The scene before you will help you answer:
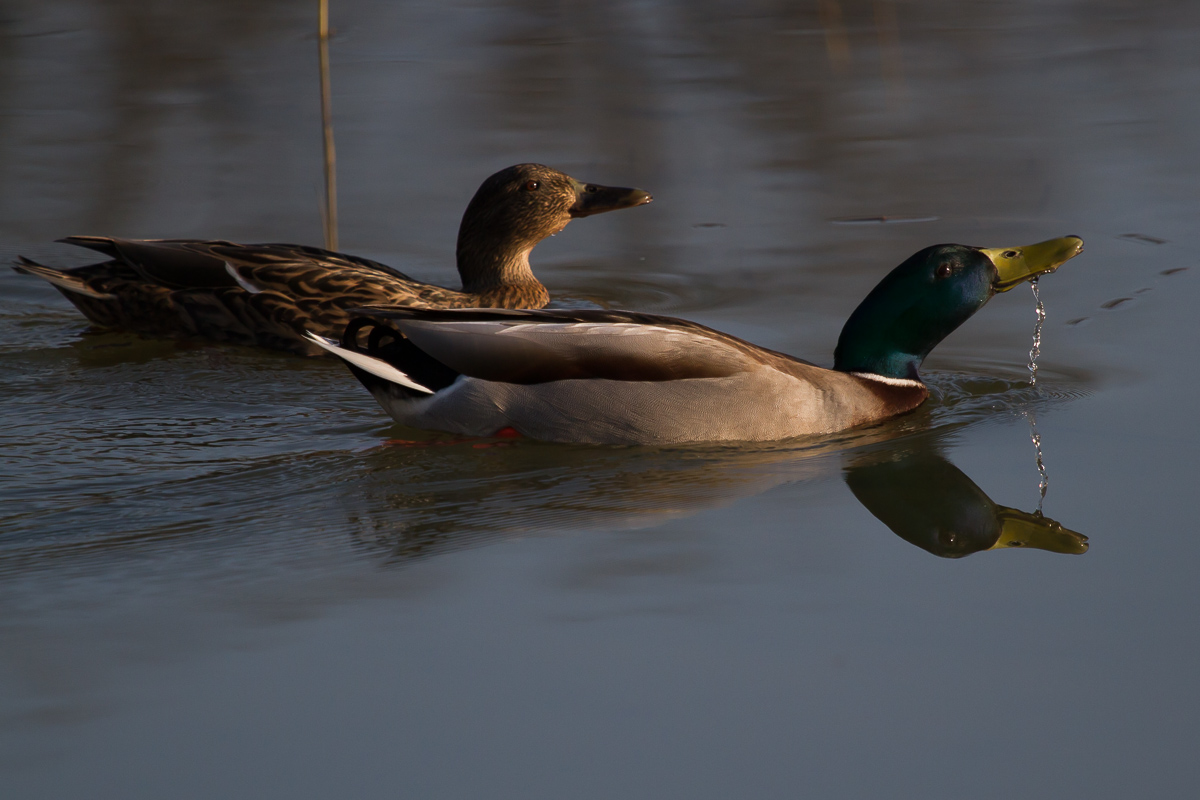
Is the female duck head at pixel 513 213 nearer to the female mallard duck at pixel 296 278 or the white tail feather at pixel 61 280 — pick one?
the female mallard duck at pixel 296 278

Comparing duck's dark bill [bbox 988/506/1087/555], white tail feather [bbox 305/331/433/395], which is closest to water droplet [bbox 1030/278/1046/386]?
duck's dark bill [bbox 988/506/1087/555]

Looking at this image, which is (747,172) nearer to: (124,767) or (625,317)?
(625,317)

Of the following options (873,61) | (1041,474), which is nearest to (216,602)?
(1041,474)

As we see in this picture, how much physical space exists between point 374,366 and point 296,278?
4.63 feet

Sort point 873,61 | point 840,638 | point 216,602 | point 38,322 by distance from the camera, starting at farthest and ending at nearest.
A: point 873,61
point 38,322
point 216,602
point 840,638

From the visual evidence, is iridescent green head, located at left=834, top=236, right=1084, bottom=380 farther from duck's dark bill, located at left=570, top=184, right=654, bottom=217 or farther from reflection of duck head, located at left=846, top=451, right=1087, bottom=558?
duck's dark bill, located at left=570, top=184, right=654, bottom=217

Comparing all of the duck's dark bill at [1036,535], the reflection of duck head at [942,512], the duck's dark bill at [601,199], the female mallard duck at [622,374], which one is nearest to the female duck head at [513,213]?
the duck's dark bill at [601,199]

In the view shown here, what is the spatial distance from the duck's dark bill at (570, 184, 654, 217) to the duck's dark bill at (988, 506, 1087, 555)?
3.24 m

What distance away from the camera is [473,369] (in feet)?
18.4

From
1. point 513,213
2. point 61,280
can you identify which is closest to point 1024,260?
point 513,213

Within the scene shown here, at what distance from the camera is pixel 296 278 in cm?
688

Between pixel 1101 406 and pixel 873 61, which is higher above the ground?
pixel 873 61

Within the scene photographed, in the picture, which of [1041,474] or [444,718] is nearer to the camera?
[444,718]

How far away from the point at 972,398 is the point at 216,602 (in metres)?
3.29
